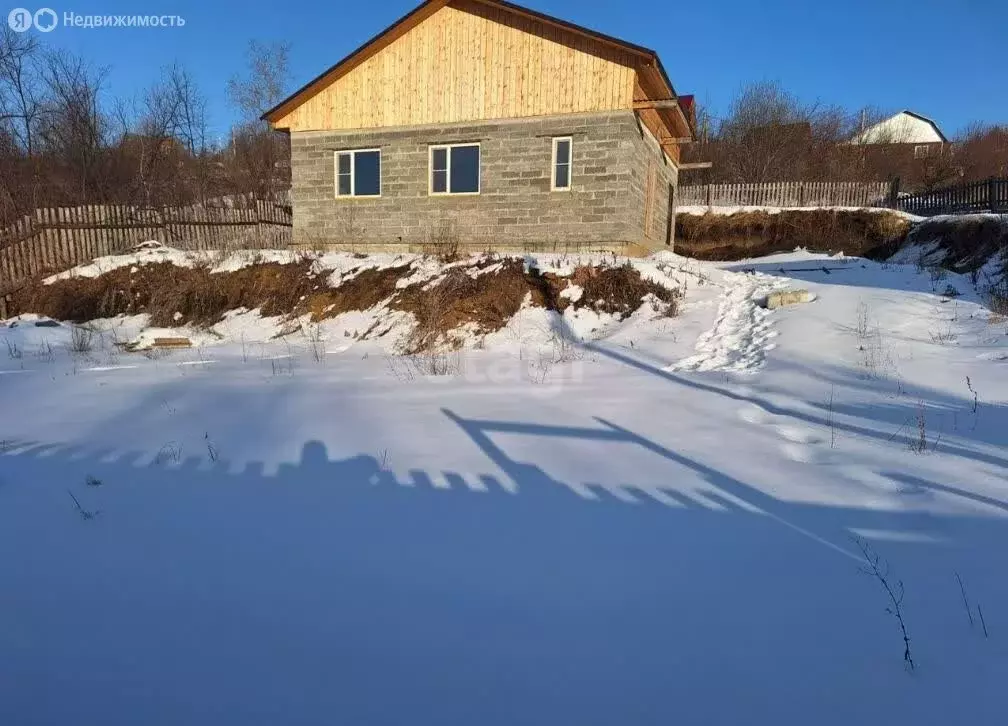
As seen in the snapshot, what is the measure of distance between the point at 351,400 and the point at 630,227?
935cm

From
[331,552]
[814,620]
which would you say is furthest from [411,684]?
[814,620]

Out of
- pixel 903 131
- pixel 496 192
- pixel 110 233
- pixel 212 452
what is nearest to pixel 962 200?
pixel 496 192

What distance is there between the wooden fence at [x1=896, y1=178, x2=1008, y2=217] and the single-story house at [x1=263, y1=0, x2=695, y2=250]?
11282mm

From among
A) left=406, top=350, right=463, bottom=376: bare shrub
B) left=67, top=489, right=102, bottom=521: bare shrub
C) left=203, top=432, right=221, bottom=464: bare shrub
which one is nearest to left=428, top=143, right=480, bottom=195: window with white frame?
left=406, top=350, right=463, bottom=376: bare shrub

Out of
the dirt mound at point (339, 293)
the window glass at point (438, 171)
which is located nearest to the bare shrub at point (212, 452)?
the dirt mound at point (339, 293)

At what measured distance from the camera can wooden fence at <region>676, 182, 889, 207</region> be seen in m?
24.4

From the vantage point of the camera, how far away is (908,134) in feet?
180

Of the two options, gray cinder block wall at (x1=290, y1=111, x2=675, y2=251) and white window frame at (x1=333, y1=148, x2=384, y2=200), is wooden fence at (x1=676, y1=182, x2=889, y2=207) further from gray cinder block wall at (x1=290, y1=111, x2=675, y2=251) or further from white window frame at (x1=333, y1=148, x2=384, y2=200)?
white window frame at (x1=333, y1=148, x2=384, y2=200)

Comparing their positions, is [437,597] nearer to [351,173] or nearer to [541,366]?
[541,366]

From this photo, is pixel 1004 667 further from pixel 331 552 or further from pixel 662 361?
pixel 662 361

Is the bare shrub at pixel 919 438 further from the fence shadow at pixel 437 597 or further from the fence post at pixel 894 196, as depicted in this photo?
the fence post at pixel 894 196

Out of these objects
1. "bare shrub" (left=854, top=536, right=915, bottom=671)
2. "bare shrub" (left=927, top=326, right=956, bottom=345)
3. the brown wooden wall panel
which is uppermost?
the brown wooden wall panel

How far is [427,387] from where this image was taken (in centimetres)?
707

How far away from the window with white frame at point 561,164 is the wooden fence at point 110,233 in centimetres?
916
